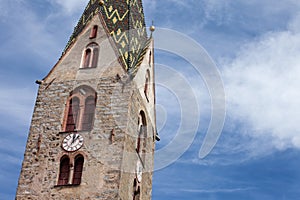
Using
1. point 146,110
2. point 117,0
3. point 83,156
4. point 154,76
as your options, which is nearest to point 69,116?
point 83,156

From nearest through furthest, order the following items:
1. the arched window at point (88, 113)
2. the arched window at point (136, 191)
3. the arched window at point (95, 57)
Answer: the arched window at point (136, 191) < the arched window at point (88, 113) < the arched window at point (95, 57)

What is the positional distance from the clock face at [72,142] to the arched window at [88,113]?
636 millimetres

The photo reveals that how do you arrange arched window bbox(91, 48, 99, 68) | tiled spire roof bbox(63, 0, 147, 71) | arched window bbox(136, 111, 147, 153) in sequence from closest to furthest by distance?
arched window bbox(136, 111, 147, 153), arched window bbox(91, 48, 99, 68), tiled spire roof bbox(63, 0, 147, 71)

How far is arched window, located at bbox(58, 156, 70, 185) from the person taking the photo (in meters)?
23.0

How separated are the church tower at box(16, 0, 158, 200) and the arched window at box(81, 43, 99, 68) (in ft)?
0.16

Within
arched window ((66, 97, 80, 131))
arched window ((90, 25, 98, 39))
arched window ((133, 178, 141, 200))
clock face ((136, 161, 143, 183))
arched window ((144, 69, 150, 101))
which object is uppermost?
arched window ((90, 25, 98, 39))

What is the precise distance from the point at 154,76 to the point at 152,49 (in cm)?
148

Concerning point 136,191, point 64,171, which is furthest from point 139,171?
point 64,171

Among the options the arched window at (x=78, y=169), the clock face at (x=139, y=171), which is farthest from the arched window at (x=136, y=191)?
the arched window at (x=78, y=169)

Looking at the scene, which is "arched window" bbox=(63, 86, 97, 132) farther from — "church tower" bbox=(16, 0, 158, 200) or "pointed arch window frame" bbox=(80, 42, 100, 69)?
"pointed arch window frame" bbox=(80, 42, 100, 69)

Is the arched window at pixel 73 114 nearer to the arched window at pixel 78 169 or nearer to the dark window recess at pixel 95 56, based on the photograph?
the arched window at pixel 78 169

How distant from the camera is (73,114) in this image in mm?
25141

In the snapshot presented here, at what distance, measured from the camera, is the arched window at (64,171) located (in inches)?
904

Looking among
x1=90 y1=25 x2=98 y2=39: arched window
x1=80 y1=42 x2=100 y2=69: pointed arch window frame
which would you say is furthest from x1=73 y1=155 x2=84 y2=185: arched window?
x1=90 y1=25 x2=98 y2=39: arched window
